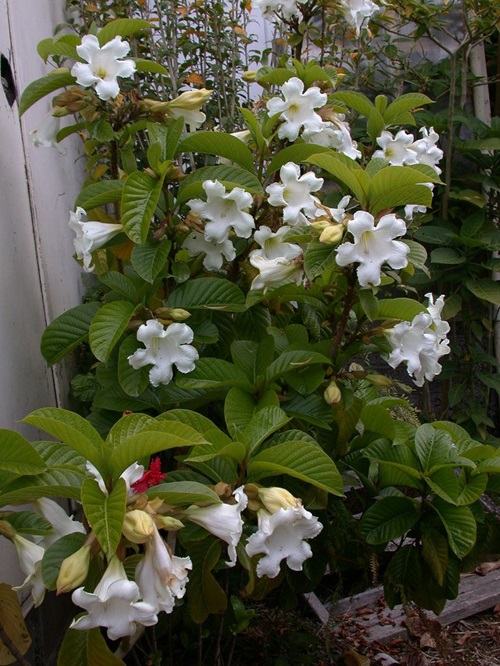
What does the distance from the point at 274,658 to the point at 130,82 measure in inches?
75.6

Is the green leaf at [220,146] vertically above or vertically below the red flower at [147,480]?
above

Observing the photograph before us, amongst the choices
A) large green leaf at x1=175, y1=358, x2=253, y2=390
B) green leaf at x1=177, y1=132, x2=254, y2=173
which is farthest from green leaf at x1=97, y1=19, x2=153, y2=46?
large green leaf at x1=175, y1=358, x2=253, y2=390

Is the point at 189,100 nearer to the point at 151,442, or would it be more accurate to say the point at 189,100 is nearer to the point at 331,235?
the point at 331,235

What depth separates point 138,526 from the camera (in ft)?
2.39

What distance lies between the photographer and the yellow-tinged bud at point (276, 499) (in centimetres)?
83

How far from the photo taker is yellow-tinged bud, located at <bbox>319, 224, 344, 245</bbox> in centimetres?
103

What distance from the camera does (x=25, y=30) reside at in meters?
1.64

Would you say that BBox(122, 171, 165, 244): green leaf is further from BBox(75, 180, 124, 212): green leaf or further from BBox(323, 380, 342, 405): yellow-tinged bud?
BBox(323, 380, 342, 405): yellow-tinged bud

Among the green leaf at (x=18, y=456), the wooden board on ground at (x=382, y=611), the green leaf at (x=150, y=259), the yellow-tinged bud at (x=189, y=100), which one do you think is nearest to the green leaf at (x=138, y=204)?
the green leaf at (x=150, y=259)

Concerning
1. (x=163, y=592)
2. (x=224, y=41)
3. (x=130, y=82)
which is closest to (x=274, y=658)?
(x=163, y=592)

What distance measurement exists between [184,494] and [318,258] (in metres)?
0.44

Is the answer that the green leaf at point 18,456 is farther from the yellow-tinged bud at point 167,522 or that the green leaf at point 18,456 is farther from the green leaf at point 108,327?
the green leaf at point 108,327

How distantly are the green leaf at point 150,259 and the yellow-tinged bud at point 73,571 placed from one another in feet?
1.61

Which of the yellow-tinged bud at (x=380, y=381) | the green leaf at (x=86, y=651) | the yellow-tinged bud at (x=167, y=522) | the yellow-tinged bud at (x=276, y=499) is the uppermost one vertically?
the yellow-tinged bud at (x=167, y=522)
